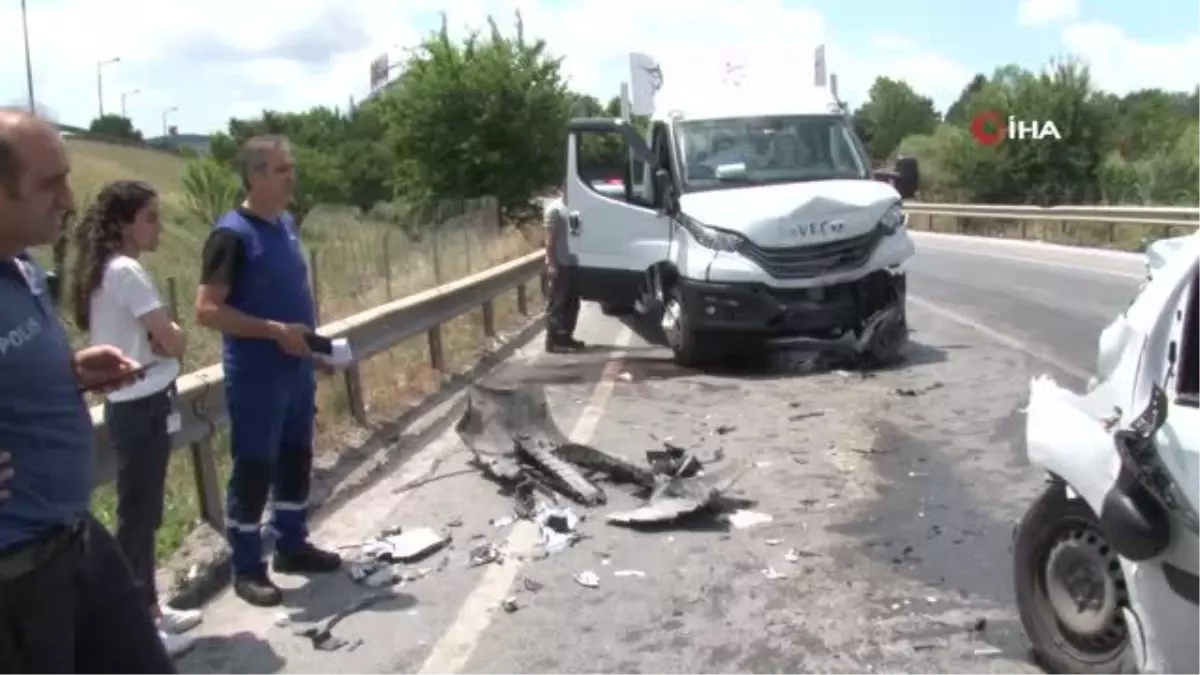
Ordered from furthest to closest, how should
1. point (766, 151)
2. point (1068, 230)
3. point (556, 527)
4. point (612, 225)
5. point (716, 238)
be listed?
point (1068, 230)
point (612, 225)
point (766, 151)
point (716, 238)
point (556, 527)

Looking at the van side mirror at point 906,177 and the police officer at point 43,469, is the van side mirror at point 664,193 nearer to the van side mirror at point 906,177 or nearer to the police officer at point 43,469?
the van side mirror at point 906,177

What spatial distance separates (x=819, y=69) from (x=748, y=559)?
8850mm

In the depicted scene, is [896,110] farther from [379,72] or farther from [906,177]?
[906,177]

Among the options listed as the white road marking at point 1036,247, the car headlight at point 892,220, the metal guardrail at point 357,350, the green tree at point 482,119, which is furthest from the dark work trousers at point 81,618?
the green tree at point 482,119

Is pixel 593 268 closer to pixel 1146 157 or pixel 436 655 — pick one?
pixel 436 655

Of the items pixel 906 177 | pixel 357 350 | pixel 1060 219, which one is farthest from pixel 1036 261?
pixel 357 350

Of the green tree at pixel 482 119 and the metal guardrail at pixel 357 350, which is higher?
the green tree at pixel 482 119

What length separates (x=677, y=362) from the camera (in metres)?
12.2

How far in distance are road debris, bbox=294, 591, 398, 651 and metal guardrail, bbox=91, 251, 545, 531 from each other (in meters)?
0.98

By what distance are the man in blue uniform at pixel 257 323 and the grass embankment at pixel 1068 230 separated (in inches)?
735

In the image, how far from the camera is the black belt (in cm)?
292

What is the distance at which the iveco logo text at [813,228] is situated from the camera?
11.3 meters

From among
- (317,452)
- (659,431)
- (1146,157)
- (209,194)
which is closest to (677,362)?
(659,431)

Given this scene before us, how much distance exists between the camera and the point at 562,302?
13.6m
